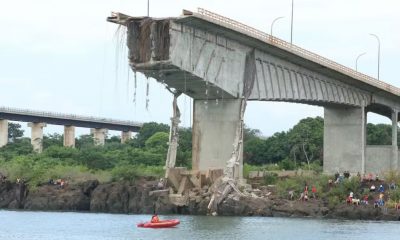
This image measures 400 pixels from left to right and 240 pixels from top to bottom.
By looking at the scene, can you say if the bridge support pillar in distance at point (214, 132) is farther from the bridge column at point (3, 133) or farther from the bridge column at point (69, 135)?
the bridge column at point (69, 135)

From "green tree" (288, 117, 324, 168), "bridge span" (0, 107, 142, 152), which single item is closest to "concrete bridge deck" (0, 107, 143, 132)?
"bridge span" (0, 107, 142, 152)

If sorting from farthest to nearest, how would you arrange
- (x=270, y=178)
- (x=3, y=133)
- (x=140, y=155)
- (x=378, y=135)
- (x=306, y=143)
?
1. (x=3, y=133)
2. (x=378, y=135)
3. (x=306, y=143)
4. (x=140, y=155)
5. (x=270, y=178)

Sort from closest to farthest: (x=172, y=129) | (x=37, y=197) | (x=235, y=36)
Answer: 1. (x=235, y=36)
2. (x=172, y=129)
3. (x=37, y=197)

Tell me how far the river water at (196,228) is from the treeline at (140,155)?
20.0m

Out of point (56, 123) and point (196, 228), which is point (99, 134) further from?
point (196, 228)

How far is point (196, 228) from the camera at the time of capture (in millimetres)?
71312

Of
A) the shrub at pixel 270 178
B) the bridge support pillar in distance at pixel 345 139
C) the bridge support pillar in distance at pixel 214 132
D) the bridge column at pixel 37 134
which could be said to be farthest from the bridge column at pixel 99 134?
the bridge support pillar in distance at pixel 214 132

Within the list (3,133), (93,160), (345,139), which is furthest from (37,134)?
(345,139)

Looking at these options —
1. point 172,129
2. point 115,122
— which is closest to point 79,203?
point 172,129

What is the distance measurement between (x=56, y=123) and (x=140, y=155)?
35.9 m

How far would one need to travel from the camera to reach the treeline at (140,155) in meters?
108

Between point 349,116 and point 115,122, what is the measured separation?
8611 cm

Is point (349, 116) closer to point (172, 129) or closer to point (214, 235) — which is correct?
point (172, 129)

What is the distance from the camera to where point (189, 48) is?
8362cm
